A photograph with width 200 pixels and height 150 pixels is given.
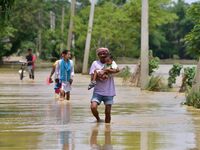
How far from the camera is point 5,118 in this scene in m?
16.8

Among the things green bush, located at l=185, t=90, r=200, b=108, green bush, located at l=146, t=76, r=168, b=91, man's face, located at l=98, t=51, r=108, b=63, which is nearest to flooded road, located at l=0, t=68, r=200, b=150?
green bush, located at l=185, t=90, r=200, b=108

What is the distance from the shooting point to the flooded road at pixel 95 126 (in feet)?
39.7

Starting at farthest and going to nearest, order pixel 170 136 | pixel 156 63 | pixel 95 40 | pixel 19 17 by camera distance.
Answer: pixel 19 17 → pixel 95 40 → pixel 156 63 → pixel 170 136

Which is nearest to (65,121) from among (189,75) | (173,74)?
(189,75)

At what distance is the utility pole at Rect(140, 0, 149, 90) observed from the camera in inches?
1191

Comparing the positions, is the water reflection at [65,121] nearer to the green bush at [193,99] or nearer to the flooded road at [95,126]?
the flooded road at [95,126]

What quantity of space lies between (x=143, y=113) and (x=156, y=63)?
15012 mm

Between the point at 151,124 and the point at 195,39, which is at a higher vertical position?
the point at 195,39

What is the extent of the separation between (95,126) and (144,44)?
Answer: 1607 cm

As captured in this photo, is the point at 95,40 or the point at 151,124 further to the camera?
the point at 95,40

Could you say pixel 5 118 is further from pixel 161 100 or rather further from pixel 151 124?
pixel 161 100

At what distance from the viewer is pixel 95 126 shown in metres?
15.1

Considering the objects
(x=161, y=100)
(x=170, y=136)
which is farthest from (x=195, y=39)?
(x=170, y=136)

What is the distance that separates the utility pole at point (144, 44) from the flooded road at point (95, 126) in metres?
7.21
